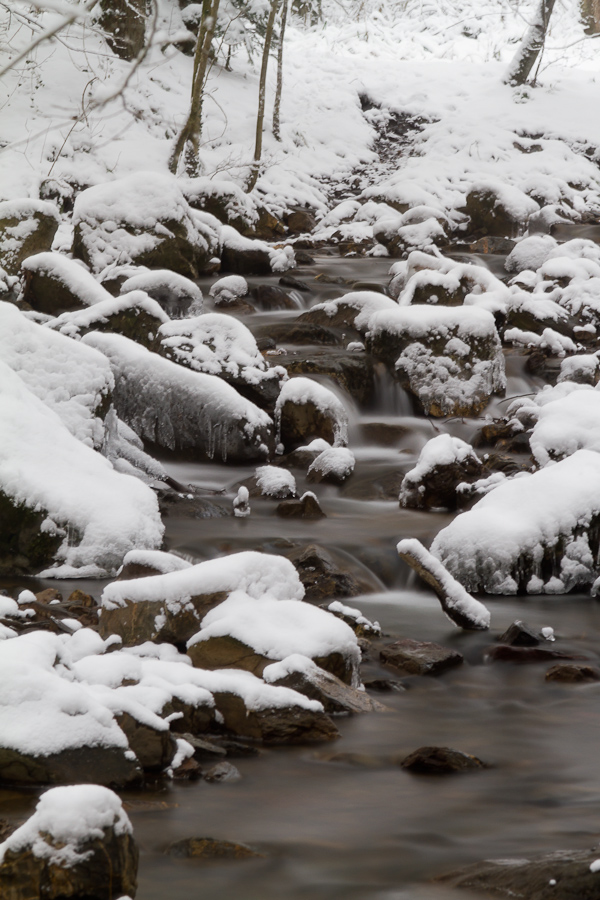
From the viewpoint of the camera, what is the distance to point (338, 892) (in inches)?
88.6

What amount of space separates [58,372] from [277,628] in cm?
342

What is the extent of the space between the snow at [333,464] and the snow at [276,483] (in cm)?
33

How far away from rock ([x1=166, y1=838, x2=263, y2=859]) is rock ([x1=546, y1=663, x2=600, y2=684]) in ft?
6.98

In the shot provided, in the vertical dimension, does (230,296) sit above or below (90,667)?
above

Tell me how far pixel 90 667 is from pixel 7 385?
9.70 feet

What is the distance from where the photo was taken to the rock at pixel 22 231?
Answer: 34.4 ft

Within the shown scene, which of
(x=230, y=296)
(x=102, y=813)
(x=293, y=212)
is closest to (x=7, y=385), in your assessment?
(x=102, y=813)

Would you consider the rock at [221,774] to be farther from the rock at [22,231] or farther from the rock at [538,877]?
the rock at [22,231]

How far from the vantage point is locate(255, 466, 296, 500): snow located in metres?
6.94

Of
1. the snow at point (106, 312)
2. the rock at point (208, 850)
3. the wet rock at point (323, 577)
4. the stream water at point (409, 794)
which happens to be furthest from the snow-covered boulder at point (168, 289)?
the rock at point (208, 850)

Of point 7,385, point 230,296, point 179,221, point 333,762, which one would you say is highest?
point 179,221

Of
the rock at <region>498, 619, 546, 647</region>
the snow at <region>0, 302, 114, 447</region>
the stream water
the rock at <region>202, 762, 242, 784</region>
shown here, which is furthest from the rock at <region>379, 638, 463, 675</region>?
the snow at <region>0, 302, 114, 447</region>

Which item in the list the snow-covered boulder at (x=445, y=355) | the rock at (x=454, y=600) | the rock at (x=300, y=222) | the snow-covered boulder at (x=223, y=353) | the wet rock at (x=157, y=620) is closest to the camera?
the wet rock at (x=157, y=620)

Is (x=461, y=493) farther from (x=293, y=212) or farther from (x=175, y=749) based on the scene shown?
(x=293, y=212)
